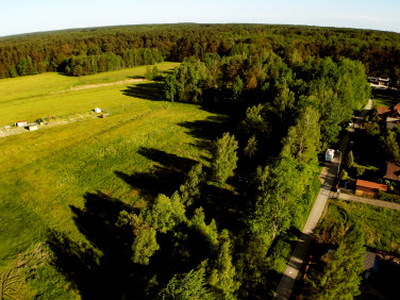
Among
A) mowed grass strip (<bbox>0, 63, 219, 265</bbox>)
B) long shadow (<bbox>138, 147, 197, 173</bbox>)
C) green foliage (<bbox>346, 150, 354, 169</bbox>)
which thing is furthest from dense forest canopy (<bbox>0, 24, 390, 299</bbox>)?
green foliage (<bbox>346, 150, 354, 169</bbox>)

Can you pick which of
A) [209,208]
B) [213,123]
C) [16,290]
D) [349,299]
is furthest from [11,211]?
[213,123]

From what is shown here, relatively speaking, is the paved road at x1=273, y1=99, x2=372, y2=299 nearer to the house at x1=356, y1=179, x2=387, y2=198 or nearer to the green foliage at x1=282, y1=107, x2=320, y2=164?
the house at x1=356, y1=179, x2=387, y2=198

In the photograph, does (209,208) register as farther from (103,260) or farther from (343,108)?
(343,108)

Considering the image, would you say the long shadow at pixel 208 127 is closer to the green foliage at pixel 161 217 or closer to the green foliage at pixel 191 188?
the green foliage at pixel 191 188

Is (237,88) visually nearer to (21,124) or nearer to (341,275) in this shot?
(21,124)

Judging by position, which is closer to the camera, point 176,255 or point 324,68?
point 176,255

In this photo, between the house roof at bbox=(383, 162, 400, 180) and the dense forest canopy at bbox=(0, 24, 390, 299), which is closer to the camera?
the dense forest canopy at bbox=(0, 24, 390, 299)

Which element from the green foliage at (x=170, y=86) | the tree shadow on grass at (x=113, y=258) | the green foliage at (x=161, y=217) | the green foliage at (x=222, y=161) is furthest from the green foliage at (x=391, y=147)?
the green foliage at (x=170, y=86)
